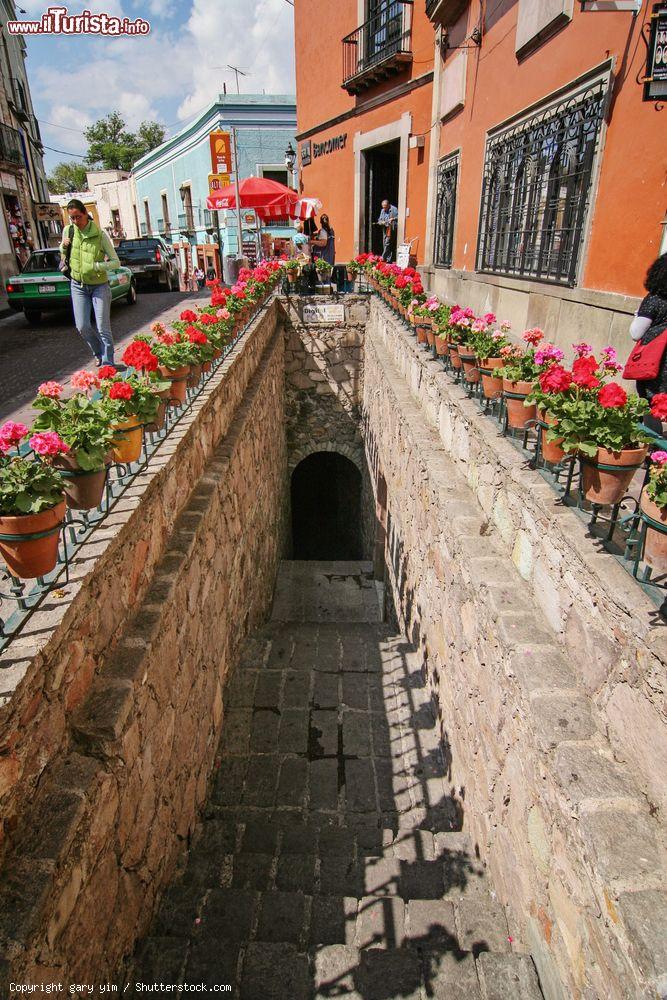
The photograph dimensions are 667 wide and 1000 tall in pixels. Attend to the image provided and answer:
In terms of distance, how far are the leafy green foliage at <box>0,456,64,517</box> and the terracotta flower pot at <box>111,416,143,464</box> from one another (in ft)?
2.56

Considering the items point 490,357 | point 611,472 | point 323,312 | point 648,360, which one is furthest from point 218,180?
point 611,472

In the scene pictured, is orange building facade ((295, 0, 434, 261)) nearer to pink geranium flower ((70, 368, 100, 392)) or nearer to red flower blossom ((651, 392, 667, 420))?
pink geranium flower ((70, 368, 100, 392))

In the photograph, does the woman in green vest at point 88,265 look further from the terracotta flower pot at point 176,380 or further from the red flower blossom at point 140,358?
the red flower blossom at point 140,358

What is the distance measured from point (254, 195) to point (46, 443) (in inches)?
550

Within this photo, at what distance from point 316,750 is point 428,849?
1193 mm

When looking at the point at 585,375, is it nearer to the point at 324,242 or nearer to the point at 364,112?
the point at 324,242

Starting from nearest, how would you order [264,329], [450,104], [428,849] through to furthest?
[428,849] < [264,329] < [450,104]

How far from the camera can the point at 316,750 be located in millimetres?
4336

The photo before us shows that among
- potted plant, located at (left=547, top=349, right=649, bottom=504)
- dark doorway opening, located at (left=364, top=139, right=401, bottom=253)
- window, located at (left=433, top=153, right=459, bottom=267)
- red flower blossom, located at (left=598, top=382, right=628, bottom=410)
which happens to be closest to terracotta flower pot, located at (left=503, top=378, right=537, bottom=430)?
potted plant, located at (left=547, top=349, right=649, bottom=504)

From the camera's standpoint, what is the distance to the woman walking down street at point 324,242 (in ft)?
46.5

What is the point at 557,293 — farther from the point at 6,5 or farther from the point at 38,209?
the point at 6,5

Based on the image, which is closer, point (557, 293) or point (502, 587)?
point (502, 587)

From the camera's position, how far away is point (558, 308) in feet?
20.7

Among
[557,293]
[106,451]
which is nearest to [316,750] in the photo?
[106,451]
